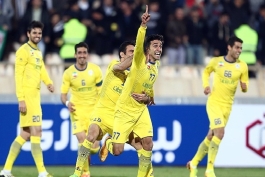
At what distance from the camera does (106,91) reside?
14719 mm

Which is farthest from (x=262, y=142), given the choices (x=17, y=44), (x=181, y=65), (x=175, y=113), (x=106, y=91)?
(x=17, y=44)

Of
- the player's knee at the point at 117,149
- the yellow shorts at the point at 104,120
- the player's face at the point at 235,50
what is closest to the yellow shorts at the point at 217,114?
the player's face at the point at 235,50

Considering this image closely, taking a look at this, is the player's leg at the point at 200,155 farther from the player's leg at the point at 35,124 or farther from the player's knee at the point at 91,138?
the player's leg at the point at 35,124

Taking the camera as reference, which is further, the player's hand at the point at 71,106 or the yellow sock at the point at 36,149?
the player's hand at the point at 71,106

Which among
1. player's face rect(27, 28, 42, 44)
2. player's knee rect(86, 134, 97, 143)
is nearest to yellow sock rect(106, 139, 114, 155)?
player's knee rect(86, 134, 97, 143)

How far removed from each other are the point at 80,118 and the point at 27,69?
1.37 metres

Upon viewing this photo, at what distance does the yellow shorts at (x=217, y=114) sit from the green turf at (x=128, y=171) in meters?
1.18

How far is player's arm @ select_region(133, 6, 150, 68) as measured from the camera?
41.6ft

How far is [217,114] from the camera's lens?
15.9 metres

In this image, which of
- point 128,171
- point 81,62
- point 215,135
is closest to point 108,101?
point 81,62

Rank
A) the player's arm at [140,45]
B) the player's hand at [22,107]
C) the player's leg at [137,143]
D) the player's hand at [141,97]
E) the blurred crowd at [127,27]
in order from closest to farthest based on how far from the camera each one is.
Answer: the player's arm at [140,45]
the player's hand at [141,97]
the player's leg at [137,143]
the player's hand at [22,107]
the blurred crowd at [127,27]

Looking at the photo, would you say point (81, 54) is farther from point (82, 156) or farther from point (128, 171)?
point (128, 171)

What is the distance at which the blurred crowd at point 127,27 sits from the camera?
2134 cm

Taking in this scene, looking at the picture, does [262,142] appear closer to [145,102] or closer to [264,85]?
→ [264,85]
